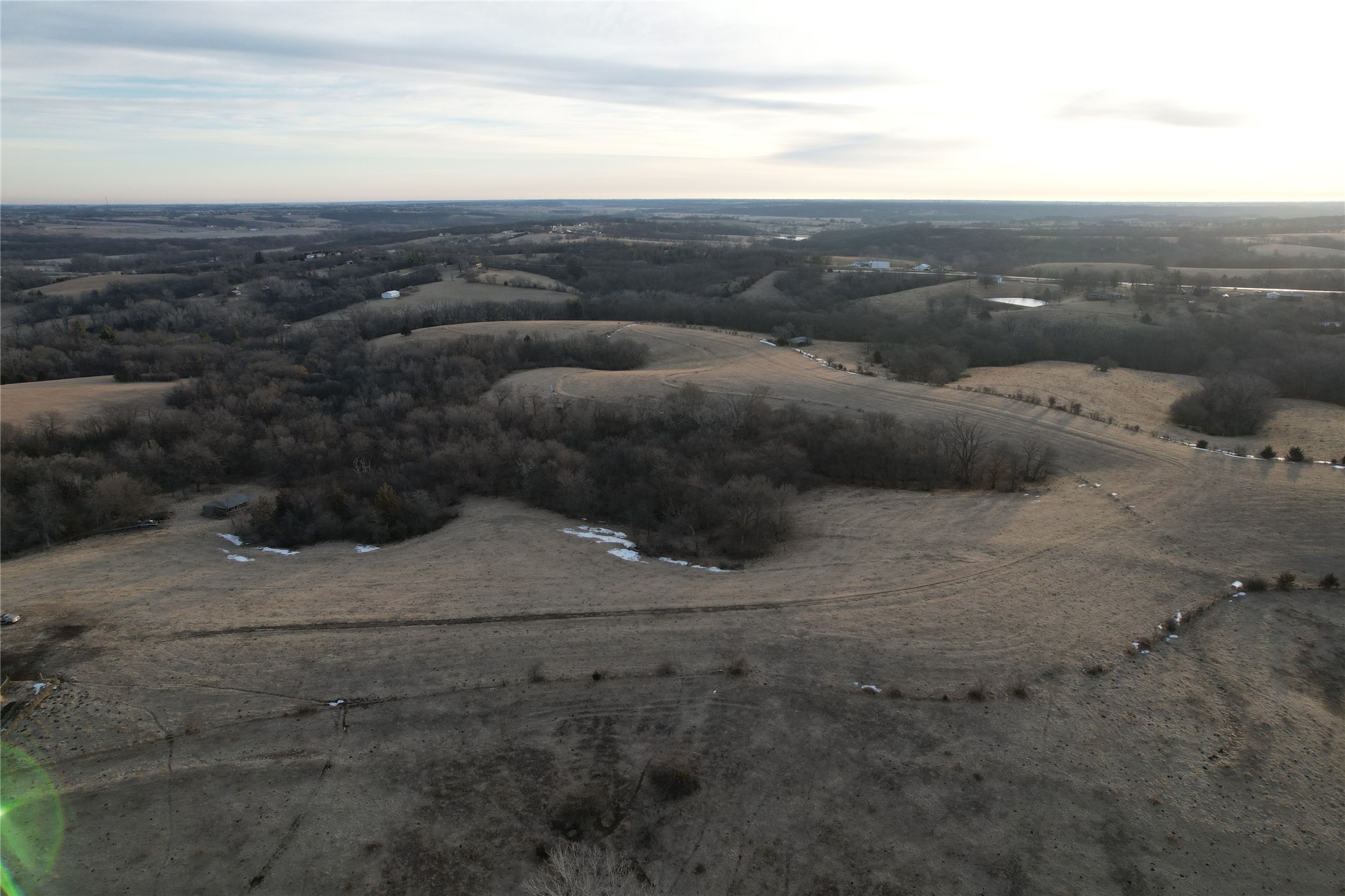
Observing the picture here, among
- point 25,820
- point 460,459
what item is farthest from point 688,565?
point 25,820

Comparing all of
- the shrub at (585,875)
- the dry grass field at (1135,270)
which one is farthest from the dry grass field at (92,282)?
the dry grass field at (1135,270)

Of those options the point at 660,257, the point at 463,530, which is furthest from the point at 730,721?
the point at 660,257

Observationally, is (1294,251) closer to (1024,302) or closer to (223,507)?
(1024,302)

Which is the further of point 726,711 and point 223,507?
point 223,507

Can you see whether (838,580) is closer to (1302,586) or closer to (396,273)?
(1302,586)

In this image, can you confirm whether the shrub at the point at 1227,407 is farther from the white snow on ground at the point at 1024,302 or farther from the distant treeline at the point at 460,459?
the white snow on ground at the point at 1024,302
